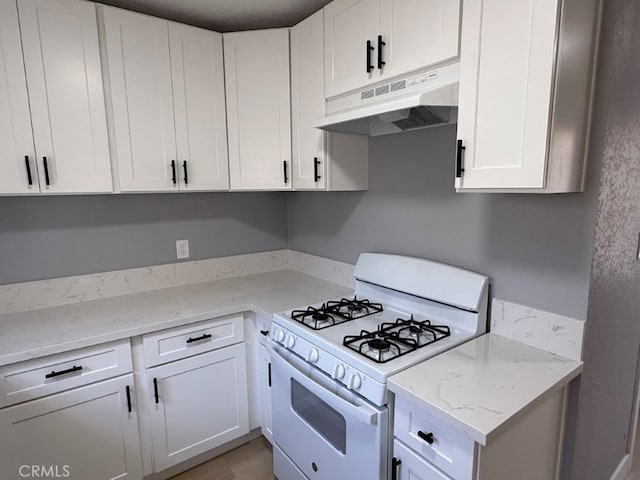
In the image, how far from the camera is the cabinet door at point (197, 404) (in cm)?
177

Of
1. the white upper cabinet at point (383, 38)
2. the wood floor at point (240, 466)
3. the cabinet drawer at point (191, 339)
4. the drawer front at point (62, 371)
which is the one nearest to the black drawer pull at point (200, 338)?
the cabinet drawer at point (191, 339)

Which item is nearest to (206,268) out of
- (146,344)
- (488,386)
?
A: (146,344)

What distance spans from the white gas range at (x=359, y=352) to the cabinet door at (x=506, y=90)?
0.55 metres

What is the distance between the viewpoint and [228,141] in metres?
2.09

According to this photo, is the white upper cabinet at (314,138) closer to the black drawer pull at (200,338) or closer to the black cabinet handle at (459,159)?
the black cabinet handle at (459,159)

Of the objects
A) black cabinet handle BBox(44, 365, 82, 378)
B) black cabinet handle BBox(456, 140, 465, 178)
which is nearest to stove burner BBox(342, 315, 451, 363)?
black cabinet handle BBox(456, 140, 465, 178)

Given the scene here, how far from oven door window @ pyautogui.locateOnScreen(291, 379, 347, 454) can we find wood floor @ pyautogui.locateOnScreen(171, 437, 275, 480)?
0.62 meters

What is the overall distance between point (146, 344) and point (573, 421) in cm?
179

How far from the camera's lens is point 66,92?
1620 millimetres

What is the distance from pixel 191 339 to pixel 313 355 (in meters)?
0.71

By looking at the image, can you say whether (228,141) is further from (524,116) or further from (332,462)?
(332,462)

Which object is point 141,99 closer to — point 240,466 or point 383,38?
point 383,38

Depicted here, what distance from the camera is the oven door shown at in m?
1.21

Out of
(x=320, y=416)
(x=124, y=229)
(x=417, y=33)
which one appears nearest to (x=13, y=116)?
(x=124, y=229)
